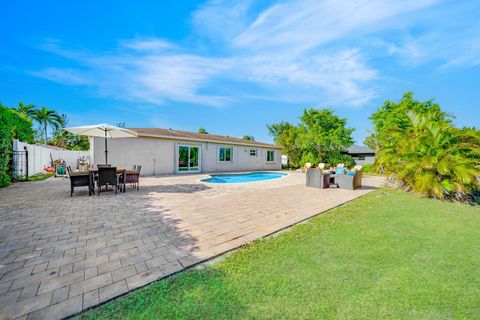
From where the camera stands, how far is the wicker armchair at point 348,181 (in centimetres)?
955

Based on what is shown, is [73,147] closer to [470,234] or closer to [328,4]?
[328,4]

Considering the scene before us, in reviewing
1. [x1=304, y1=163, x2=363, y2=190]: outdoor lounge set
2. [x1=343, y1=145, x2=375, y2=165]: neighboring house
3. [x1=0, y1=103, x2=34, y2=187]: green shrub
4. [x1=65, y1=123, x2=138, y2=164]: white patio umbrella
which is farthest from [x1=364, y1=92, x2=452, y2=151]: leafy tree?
[x1=0, y1=103, x2=34, y2=187]: green shrub

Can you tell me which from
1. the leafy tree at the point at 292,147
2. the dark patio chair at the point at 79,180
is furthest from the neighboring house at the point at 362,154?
the dark patio chair at the point at 79,180

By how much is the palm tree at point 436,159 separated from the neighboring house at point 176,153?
12788 mm

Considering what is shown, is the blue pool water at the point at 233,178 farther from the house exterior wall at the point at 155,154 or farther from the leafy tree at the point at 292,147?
the leafy tree at the point at 292,147

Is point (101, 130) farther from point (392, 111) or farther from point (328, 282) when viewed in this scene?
point (392, 111)

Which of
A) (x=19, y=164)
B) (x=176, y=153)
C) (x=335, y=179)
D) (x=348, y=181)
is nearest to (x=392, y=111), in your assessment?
(x=335, y=179)

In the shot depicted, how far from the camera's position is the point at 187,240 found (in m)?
3.47

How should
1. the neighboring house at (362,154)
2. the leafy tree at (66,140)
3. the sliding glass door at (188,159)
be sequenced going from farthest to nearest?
the neighboring house at (362,154) < the leafy tree at (66,140) < the sliding glass door at (188,159)

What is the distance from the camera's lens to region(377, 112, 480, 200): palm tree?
7848 mm

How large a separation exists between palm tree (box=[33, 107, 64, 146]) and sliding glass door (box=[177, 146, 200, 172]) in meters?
31.4

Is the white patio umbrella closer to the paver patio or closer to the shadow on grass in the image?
the paver patio

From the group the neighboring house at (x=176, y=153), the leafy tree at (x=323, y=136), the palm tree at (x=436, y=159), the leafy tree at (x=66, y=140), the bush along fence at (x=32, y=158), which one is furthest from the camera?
the leafy tree at (x=66, y=140)

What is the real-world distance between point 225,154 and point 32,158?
13.8m
